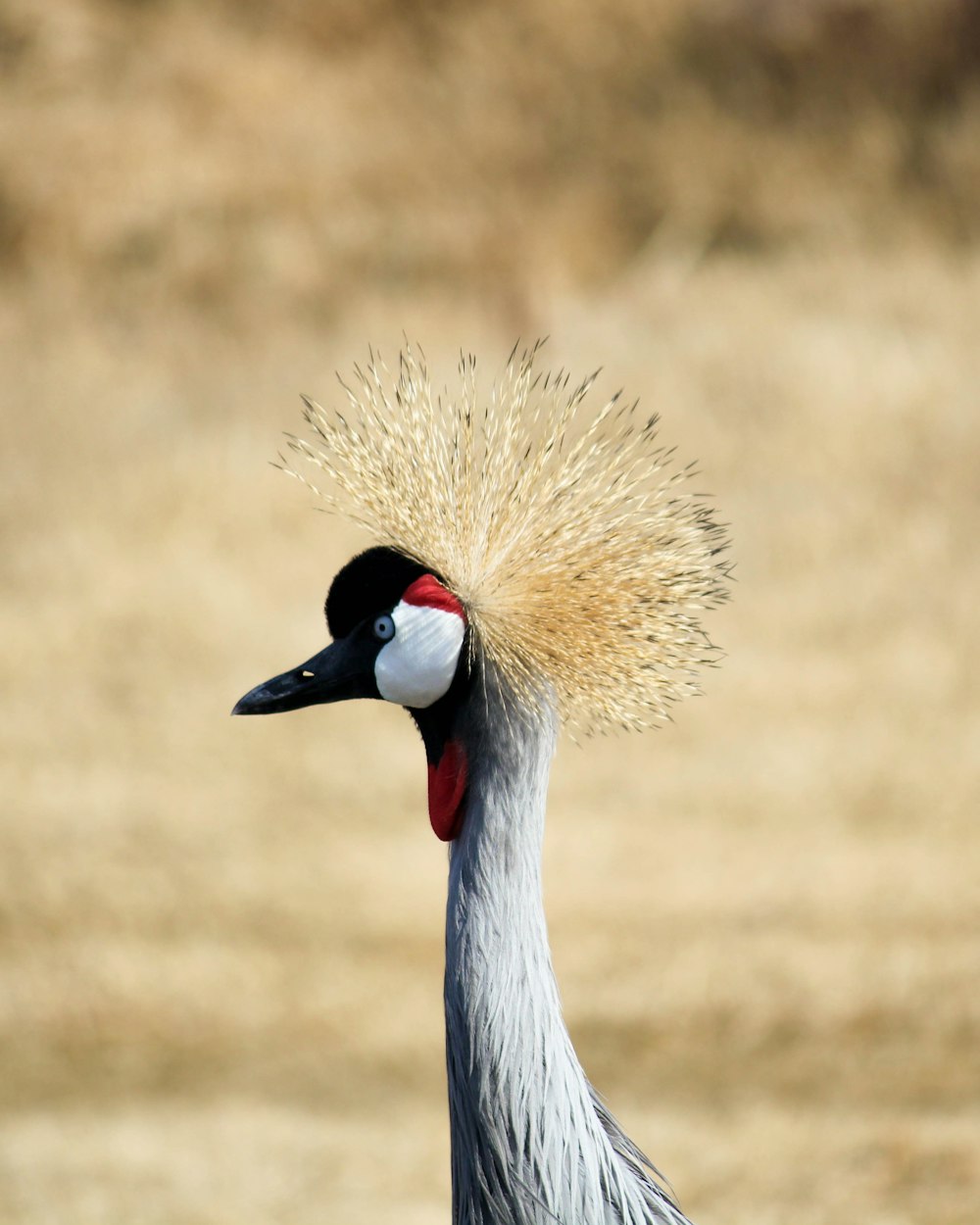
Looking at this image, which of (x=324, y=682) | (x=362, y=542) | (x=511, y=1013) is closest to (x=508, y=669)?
(x=324, y=682)

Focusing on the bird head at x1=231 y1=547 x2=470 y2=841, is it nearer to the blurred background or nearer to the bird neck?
the bird neck

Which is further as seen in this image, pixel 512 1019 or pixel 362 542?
pixel 362 542

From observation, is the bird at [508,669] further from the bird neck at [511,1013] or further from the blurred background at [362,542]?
the blurred background at [362,542]

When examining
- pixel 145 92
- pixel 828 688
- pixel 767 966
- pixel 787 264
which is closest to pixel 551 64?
pixel 787 264

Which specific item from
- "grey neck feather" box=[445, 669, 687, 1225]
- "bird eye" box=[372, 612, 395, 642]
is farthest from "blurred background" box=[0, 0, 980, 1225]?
"bird eye" box=[372, 612, 395, 642]

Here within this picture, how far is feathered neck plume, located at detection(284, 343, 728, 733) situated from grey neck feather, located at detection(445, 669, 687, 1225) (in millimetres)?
53

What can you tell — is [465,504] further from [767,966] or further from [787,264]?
[787,264]

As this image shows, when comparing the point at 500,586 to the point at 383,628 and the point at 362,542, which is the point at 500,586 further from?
the point at 362,542

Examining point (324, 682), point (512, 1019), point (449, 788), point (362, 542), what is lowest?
point (512, 1019)

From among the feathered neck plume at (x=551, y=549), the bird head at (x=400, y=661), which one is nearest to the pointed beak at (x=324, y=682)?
the bird head at (x=400, y=661)

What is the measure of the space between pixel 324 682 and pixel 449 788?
0.15m

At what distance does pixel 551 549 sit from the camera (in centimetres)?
127

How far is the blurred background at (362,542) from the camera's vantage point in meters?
2.56

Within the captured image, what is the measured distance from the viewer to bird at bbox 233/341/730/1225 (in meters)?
1.22
